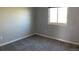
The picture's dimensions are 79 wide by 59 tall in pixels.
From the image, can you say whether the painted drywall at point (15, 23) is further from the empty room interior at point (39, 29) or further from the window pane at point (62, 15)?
the window pane at point (62, 15)

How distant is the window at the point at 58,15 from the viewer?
1.84 metres

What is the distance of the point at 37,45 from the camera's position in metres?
1.91

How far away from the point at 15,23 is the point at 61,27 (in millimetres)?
815

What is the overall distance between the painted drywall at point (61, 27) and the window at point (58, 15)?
7cm

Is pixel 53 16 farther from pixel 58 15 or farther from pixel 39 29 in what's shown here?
pixel 39 29

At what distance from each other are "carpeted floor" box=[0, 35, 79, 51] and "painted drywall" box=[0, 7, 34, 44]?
117 millimetres

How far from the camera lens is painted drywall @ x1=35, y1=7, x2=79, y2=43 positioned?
1825mm

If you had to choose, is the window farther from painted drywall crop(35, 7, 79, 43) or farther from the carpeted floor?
the carpeted floor

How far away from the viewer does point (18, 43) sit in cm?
189

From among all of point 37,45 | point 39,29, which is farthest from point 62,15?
point 37,45

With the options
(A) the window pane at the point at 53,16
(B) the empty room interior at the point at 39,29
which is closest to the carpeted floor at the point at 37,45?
(B) the empty room interior at the point at 39,29
